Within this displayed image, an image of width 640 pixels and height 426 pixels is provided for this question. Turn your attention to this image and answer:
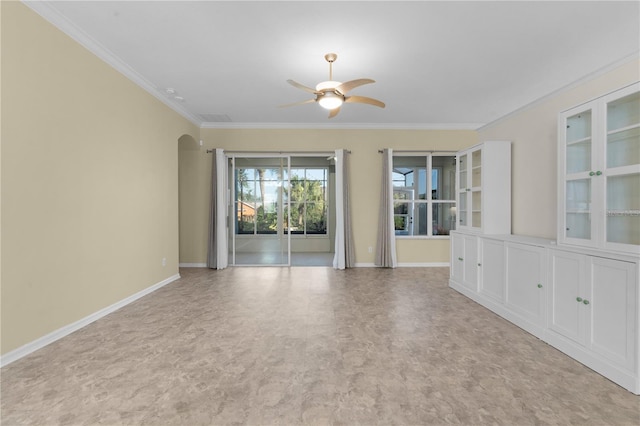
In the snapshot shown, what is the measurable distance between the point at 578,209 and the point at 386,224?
350cm

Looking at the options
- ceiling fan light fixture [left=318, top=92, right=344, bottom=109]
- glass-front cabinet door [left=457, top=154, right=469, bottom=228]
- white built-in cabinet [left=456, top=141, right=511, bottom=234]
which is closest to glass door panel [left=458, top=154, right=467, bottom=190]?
glass-front cabinet door [left=457, top=154, right=469, bottom=228]

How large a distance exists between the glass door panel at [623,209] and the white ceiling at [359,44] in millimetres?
1243

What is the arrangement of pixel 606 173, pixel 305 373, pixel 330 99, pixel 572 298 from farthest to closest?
pixel 330 99
pixel 572 298
pixel 606 173
pixel 305 373

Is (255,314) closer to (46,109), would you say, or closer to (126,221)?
(126,221)

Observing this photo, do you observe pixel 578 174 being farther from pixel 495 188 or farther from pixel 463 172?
pixel 463 172

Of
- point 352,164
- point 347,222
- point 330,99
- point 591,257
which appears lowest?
point 591,257

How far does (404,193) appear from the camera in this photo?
625 centimetres

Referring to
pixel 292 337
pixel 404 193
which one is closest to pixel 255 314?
pixel 292 337

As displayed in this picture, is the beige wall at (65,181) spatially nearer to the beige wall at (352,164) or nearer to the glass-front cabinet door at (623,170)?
the beige wall at (352,164)

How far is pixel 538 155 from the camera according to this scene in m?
3.42

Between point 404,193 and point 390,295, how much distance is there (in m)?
2.79

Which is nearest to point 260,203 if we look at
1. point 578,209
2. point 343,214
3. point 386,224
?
point 343,214

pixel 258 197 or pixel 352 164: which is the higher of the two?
pixel 352 164

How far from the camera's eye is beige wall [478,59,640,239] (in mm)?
2998
